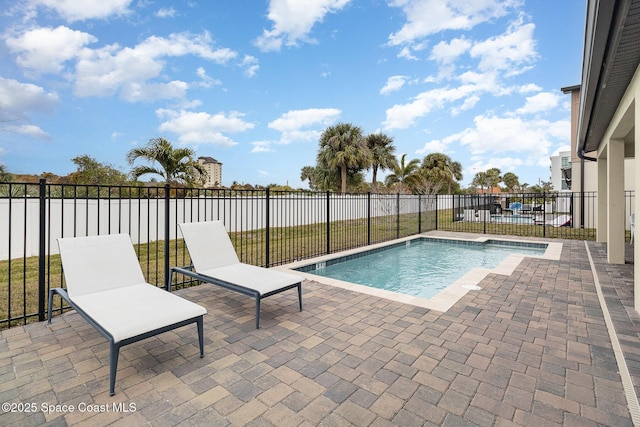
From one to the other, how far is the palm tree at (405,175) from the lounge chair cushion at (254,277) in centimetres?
2414

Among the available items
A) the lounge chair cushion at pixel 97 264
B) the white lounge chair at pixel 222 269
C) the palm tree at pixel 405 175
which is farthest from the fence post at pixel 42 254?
the palm tree at pixel 405 175

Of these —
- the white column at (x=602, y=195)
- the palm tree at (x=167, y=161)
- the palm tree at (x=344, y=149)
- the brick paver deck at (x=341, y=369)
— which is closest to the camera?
the brick paver deck at (x=341, y=369)

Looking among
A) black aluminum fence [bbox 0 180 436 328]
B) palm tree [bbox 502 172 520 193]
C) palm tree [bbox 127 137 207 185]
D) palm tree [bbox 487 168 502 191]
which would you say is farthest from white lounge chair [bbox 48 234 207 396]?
palm tree [bbox 502 172 520 193]

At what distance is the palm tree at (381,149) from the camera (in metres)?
24.9

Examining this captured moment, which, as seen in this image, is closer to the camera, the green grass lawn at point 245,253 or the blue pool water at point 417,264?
the green grass lawn at point 245,253

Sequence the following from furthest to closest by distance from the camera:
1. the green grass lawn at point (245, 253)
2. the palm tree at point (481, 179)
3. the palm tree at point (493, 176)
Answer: the palm tree at point (493, 176) < the palm tree at point (481, 179) < the green grass lawn at point (245, 253)

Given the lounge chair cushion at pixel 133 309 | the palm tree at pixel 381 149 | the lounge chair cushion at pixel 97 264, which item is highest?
the palm tree at pixel 381 149

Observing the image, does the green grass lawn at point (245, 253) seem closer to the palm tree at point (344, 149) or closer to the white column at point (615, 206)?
the white column at point (615, 206)

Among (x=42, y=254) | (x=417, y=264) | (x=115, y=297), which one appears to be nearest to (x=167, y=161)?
(x=42, y=254)

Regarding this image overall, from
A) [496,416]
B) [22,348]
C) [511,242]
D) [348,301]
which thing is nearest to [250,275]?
[348,301]

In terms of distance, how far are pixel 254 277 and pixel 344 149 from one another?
1907 cm

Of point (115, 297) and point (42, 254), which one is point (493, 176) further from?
point (42, 254)

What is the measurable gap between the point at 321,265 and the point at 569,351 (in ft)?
16.6

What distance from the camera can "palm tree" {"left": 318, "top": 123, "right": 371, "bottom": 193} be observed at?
22281mm
